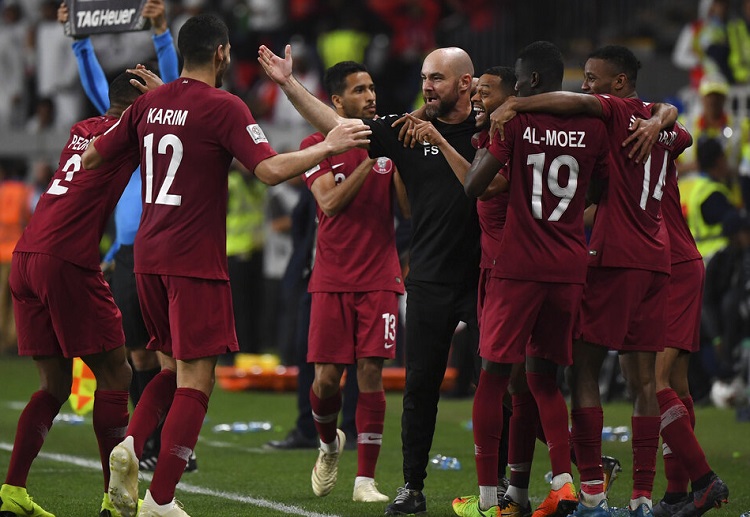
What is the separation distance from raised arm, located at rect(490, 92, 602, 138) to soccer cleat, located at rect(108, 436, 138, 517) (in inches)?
90.6

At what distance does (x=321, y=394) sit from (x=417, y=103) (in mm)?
10974

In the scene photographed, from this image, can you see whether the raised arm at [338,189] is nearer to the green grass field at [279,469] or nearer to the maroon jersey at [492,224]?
the maroon jersey at [492,224]

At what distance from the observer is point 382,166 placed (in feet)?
29.1

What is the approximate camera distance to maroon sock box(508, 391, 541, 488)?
745 centimetres

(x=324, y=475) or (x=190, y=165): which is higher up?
(x=190, y=165)

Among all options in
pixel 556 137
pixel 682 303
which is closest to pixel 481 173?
pixel 556 137

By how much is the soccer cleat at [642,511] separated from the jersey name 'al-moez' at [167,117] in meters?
2.91

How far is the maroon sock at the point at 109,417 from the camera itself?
296 inches

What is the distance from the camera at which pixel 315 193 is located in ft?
29.0

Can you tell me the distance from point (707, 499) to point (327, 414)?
2395 mm

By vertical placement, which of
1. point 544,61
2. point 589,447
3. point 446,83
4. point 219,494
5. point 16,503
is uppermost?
point 544,61

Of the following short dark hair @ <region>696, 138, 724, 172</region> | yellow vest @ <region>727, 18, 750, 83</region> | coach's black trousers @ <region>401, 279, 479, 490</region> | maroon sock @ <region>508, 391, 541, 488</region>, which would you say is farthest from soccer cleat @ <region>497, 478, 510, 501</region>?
yellow vest @ <region>727, 18, 750, 83</region>

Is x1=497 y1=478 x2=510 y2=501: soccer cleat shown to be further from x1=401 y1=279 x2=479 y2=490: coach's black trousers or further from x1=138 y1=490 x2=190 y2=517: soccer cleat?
x1=138 y1=490 x2=190 y2=517: soccer cleat

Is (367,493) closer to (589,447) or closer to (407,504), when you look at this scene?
(407,504)
